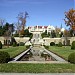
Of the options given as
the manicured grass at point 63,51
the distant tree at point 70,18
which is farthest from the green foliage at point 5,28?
the manicured grass at point 63,51

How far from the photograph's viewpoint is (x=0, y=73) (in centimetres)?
→ 1069

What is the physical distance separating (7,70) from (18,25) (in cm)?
5848

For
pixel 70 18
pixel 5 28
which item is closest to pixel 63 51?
pixel 70 18

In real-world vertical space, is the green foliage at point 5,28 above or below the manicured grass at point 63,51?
above

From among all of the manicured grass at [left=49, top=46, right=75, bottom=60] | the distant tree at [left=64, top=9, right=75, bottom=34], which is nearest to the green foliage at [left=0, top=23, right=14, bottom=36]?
the distant tree at [left=64, top=9, right=75, bottom=34]

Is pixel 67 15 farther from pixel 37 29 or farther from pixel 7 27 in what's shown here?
pixel 37 29

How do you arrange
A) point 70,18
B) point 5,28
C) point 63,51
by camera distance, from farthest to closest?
point 5,28, point 70,18, point 63,51

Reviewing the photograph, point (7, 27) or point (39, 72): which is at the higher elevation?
point (7, 27)

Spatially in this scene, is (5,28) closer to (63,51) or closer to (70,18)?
(70,18)

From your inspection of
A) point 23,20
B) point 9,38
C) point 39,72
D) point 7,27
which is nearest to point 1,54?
point 39,72

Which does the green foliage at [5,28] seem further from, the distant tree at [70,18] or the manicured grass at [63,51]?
the manicured grass at [63,51]

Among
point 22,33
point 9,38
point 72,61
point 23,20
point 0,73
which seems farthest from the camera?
point 22,33

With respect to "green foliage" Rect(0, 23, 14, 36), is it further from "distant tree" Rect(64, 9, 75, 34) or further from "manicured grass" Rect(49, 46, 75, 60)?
"manicured grass" Rect(49, 46, 75, 60)

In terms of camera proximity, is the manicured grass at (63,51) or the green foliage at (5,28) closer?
the manicured grass at (63,51)
